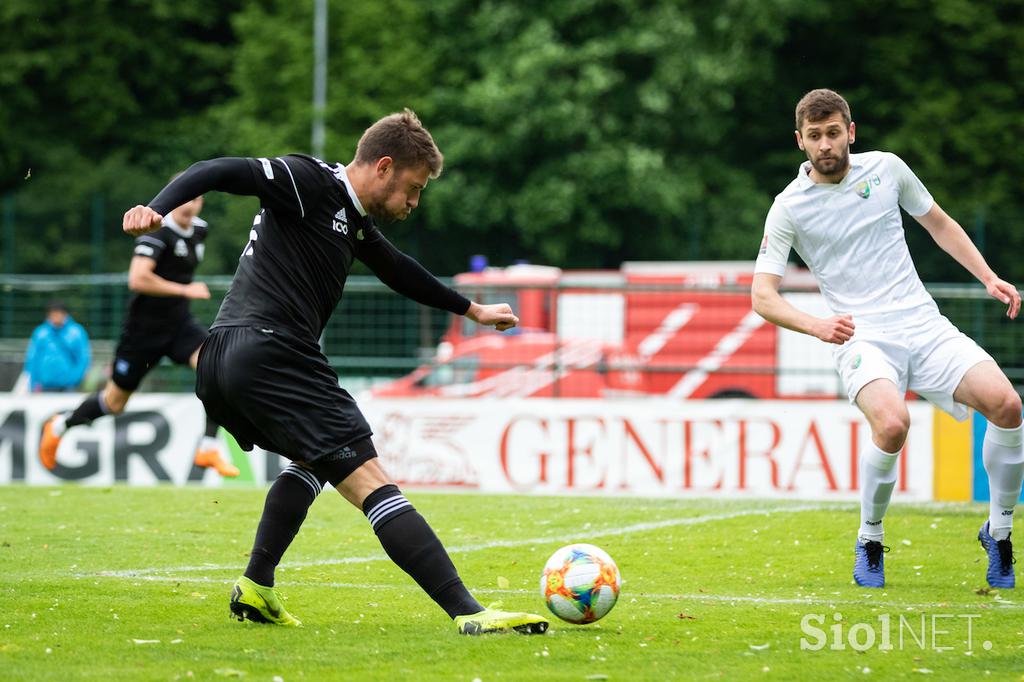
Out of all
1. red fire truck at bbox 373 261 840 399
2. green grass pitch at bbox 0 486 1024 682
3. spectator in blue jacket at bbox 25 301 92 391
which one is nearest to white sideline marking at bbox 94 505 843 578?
green grass pitch at bbox 0 486 1024 682

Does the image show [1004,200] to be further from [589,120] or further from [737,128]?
[589,120]

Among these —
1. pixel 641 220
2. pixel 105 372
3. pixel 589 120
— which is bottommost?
pixel 105 372

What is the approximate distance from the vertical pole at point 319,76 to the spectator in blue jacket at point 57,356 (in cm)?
1576

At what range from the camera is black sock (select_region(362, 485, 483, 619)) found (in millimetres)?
5688

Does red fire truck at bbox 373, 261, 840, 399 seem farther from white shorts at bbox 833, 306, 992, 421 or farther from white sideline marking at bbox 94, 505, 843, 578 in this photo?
white shorts at bbox 833, 306, 992, 421

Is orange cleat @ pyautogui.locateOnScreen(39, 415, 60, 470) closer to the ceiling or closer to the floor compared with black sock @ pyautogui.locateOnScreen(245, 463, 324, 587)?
closer to the floor

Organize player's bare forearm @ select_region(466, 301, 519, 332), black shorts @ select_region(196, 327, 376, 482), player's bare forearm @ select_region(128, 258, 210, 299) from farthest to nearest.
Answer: player's bare forearm @ select_region(128, 258, 210, 299)
player's bare forearm @ select_region(466, 301, 519, 332)
black shorts @ select_region(196, 327, 376, 482)

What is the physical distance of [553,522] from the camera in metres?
10.1

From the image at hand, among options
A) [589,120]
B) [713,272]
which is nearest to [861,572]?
[713,272]

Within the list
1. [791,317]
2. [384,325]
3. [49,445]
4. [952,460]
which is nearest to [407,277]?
[791,317]

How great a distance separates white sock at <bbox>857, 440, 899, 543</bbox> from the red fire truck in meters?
7.87

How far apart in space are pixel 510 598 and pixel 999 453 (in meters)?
2.59

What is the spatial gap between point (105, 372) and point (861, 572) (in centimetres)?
1568

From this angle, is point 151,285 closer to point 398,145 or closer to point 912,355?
point 398,145
